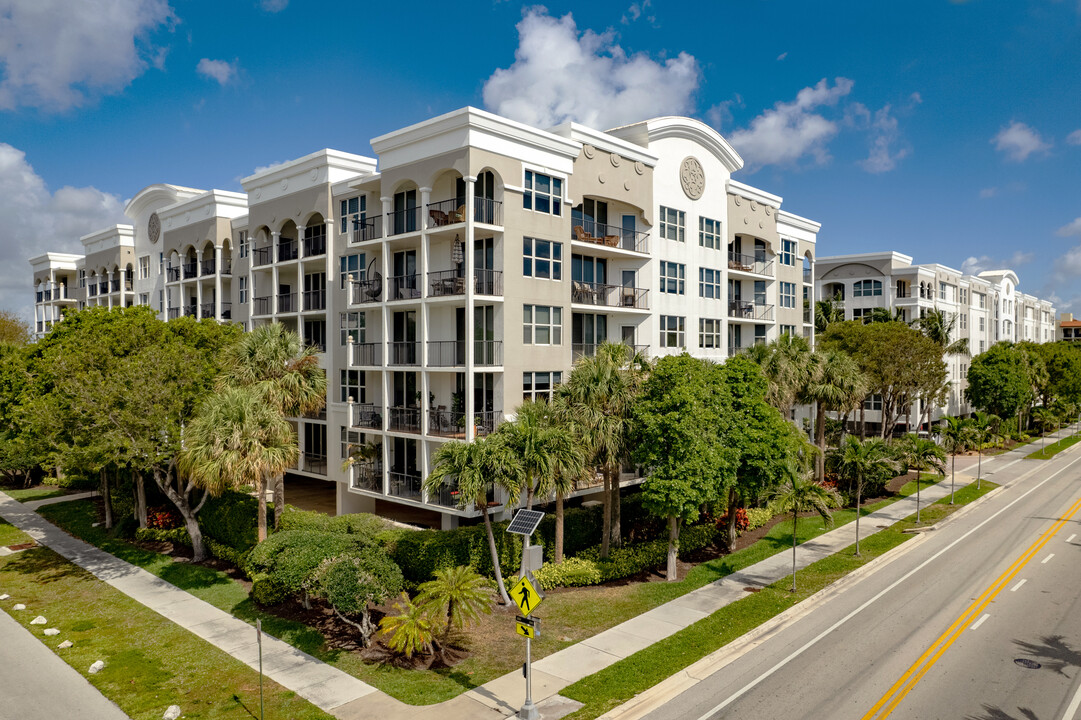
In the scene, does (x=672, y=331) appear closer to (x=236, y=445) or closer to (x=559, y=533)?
(x=559, y=533)

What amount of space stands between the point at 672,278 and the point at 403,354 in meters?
15.4

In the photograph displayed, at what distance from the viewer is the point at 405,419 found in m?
29.4

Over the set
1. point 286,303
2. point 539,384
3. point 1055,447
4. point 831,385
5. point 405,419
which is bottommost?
point 1055,447

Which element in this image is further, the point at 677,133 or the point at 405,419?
the point at 677,133

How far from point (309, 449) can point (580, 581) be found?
1904 centimetres

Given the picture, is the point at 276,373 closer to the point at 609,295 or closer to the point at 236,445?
the point at 236,445

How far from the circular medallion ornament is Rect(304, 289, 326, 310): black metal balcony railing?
65.9 ft

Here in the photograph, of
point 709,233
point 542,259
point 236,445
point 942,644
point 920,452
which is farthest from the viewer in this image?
point 709,233

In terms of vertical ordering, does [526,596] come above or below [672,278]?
below

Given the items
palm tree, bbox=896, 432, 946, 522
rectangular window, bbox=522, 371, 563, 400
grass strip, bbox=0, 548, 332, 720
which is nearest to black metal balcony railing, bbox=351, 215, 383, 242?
rectangular window, bbox=522, 371, 563, 400

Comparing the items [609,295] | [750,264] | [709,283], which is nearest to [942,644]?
[609,295]

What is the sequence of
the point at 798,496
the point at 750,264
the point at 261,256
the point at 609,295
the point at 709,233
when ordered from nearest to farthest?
the point at 798,496
the point at 609,295
the point at 261,256
the point at 709,233
the point at 750,264

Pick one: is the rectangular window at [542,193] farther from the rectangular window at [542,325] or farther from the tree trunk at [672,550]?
the tree trunk at [672,550]

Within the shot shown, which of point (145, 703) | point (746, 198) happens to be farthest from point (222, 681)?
point (746, 198)
